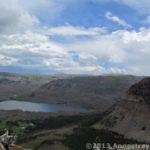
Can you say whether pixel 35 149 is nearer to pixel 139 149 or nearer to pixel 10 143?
→ pixel 139 149

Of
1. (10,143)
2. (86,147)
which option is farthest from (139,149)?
(10,143)

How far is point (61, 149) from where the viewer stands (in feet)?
651

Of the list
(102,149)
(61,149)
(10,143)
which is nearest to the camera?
(10,143)

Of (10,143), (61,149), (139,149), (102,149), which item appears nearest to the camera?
Result: (10,143)

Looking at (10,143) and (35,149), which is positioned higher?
(10,143)

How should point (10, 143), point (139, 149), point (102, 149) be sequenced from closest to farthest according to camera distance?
point (10, 143) → point (139, 149) → point (102, 149)

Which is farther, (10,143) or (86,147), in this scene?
(86,147)

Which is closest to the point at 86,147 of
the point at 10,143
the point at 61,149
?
the point at 61,149

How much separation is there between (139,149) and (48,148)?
74496 millimetres

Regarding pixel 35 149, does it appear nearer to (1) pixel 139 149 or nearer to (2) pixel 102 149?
(2) pixel 102 149

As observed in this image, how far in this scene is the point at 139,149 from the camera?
440 feet

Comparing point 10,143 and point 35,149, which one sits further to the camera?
point 35,149

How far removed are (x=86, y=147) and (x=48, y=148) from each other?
739 inches

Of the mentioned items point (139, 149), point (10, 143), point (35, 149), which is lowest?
point (35, 149)
